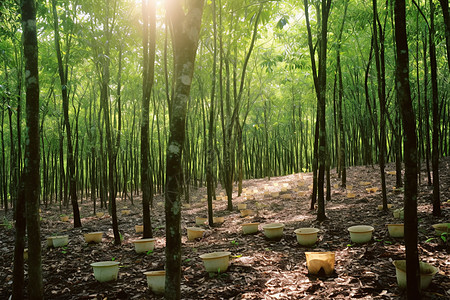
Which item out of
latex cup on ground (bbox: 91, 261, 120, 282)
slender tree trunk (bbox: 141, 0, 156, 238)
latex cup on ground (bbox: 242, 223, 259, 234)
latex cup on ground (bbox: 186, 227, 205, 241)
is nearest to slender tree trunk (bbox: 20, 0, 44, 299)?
latex cup on ground (bbox: 91, 261, 120, 282)

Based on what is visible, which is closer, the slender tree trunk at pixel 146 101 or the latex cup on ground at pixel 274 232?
the latex cup on ground at pixel 274 232

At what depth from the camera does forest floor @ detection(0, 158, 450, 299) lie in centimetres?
305

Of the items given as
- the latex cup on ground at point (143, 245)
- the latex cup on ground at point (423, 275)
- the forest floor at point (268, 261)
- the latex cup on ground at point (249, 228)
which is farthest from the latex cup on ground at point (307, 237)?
the latex cup on ground at point (143, 245)

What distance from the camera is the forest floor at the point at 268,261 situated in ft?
10.0

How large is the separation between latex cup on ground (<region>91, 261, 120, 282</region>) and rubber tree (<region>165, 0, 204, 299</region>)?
5.32 ft

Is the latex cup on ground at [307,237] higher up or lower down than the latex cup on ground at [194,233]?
higher up

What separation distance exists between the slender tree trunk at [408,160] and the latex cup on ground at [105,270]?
318cm

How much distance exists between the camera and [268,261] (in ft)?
13.2

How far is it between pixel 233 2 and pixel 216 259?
17.4ft

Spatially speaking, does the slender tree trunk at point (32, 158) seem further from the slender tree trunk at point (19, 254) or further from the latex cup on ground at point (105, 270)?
the latex cup on ground at point (105, 270)

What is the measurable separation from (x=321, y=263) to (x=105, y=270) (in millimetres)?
2645

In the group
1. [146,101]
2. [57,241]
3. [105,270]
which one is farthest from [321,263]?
[57,241]

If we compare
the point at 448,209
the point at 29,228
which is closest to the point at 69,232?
the point at 29,228

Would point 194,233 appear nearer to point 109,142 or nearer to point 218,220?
point 218,220
